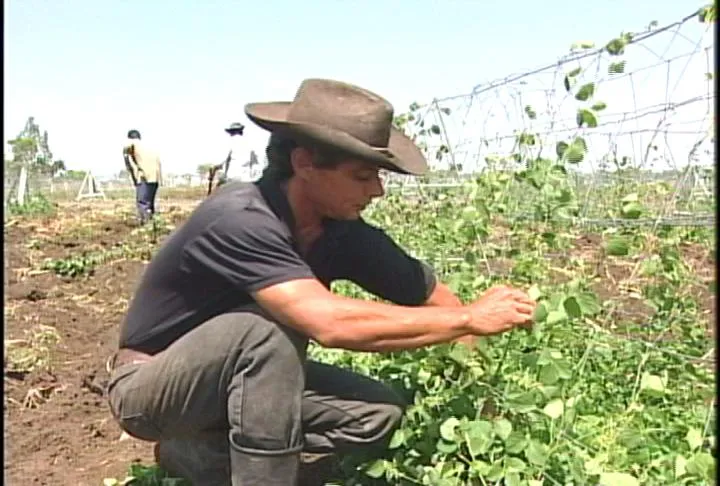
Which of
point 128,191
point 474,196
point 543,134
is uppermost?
point 543,134

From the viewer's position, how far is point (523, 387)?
2303mm

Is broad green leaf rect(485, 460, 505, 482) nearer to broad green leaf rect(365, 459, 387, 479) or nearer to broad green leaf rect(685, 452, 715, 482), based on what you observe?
broad green leaf rect(365, 459, 387, 479)

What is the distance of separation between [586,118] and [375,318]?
0.70 meters

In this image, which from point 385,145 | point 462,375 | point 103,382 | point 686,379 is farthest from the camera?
point 103,382

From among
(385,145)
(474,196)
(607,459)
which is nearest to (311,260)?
(385,145)

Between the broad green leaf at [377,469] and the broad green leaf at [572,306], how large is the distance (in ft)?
2.01

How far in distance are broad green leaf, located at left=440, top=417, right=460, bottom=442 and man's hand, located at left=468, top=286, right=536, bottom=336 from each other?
0.79 ft

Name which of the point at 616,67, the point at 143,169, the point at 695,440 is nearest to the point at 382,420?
the point at 695,440

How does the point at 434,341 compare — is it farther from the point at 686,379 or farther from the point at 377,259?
the point at 686,379

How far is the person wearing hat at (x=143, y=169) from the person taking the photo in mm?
12469

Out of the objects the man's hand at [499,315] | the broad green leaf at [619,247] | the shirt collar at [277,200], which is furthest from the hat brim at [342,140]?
the broad green leaf at [619,247]

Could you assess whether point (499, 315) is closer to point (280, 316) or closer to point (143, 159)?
point (280, 316)

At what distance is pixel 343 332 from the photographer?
6.65ft

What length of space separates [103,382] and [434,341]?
2.20 metres
